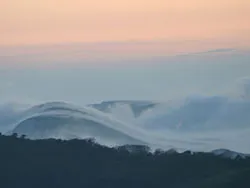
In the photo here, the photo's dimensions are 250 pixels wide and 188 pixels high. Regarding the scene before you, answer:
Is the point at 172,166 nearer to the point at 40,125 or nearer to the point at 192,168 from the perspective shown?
the point at 192,168

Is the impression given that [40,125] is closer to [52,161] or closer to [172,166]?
[52,161]

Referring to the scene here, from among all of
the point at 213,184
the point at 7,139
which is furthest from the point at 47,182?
the point at 213,184

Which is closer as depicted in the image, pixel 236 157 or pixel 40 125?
pixel 236 157

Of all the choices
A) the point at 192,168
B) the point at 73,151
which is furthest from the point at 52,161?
the point at 192,168

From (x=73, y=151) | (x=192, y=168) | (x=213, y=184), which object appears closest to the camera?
(x=213, y=184)

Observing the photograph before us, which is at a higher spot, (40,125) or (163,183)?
(40,125)

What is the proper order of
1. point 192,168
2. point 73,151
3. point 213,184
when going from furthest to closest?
1. point 73,151
2. point 192,168
3. point 213,184
